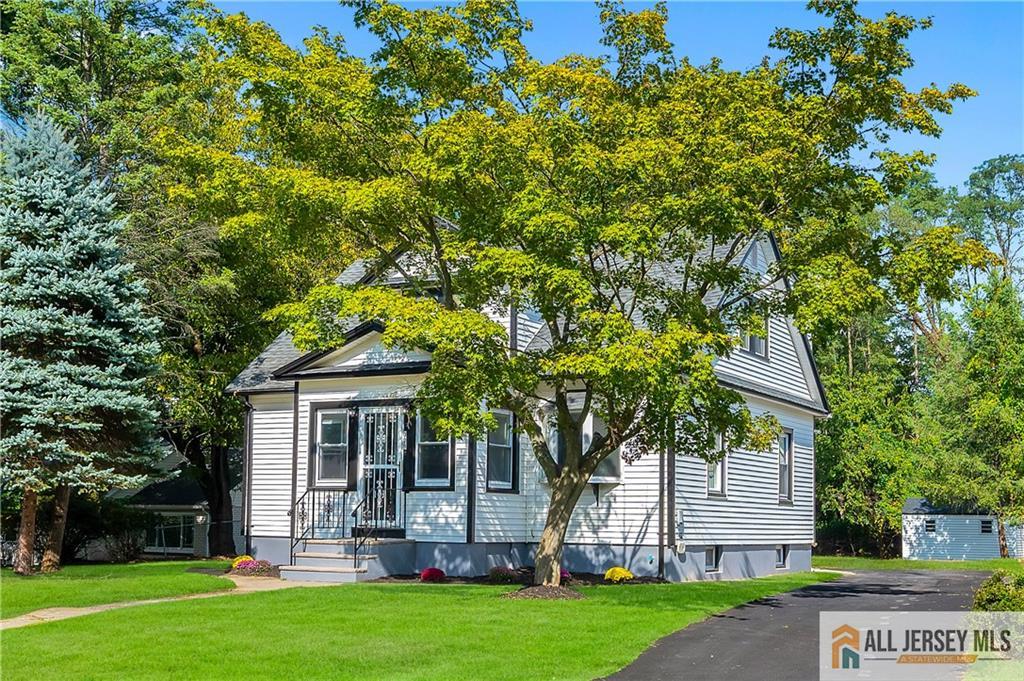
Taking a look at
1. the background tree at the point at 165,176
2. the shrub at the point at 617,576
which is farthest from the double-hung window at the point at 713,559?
the background tree at the point at 165,176

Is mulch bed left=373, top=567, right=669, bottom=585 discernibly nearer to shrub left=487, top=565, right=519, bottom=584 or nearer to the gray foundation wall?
shrub left=487, top=565, right=519, bottom=584

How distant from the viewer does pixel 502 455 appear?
23.5 metres

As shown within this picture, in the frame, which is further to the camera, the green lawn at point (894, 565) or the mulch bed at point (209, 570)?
the green lawn at point (894, 565)

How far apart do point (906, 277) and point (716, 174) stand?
11.5ft

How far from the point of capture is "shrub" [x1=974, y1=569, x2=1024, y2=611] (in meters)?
12.4

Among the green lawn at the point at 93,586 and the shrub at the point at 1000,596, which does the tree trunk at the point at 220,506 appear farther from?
the shrub at the point at 1000,596

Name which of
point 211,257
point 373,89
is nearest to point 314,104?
point 373,89

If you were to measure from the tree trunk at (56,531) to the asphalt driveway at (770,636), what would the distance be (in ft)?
45.2

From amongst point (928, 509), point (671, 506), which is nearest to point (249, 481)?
point (671, 506)

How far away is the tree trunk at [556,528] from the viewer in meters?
18.8

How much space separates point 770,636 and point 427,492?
31.5 ft

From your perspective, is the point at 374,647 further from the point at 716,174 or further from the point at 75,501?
the point at 75,501

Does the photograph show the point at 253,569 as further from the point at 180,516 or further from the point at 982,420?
the point at 982,420

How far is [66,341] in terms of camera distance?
22.4 meters
